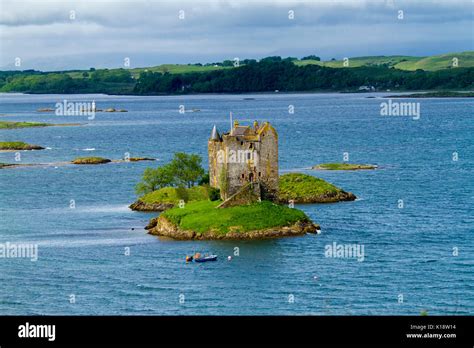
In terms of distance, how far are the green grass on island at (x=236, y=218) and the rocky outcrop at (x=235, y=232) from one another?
301mm

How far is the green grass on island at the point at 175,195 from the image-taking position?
97.9 m

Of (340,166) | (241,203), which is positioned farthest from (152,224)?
(340,166)

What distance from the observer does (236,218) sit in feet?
A: 275

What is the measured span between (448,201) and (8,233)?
150 ft

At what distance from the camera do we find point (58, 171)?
503ft

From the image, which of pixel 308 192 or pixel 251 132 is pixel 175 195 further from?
pixel 251 132

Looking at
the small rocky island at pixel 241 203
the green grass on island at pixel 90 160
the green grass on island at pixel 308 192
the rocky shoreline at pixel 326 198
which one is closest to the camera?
the small rocky island at pixel 241 203

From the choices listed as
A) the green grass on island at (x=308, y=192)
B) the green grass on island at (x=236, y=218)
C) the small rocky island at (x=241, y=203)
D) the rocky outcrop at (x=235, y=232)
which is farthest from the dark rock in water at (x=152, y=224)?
the green grass on island at (x=308, y=192)

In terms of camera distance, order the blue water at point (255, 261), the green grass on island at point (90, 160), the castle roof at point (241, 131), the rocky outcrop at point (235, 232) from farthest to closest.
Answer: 1. the green grass on island at point (90, 160)
2. the castle roof at point (241, 131)
3. the rocky outcrop at point (235, 232)
4. the blue water at point (255, 261)

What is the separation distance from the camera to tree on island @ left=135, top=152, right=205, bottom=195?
106 m

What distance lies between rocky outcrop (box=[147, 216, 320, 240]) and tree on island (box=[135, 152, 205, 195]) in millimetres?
18406

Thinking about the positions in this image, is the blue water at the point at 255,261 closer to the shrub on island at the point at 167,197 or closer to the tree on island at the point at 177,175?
the shrub on island at the point at 167,197

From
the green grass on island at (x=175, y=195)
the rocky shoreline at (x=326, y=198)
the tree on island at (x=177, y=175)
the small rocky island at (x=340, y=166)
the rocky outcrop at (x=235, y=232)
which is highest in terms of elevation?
the tree on island at (x=177, y=175)
